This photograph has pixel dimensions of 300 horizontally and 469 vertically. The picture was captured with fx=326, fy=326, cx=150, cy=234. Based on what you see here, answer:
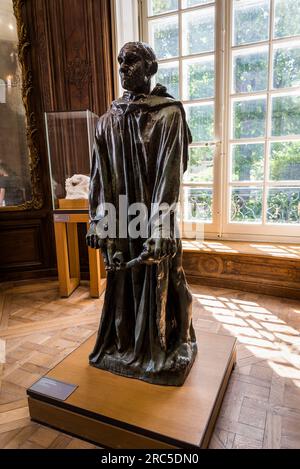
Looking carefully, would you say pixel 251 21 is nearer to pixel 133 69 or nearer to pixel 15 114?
→ pixel 133 69

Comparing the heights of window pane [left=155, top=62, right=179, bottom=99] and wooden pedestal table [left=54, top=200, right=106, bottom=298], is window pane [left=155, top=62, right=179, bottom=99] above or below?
above

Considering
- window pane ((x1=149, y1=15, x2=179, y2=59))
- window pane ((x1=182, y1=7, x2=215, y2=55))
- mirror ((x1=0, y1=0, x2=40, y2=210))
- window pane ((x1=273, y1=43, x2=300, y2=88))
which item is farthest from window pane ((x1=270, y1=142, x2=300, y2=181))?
mirror ((x1=0, y1=0, x2=40, y2=210))

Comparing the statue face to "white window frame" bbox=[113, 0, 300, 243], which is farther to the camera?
"white window frame" bbox=[113, 0, 300, 243]

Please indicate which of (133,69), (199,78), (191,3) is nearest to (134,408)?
(133,69)

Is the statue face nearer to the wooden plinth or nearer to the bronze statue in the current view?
the bronze statue

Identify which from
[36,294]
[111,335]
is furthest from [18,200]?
[111,335]

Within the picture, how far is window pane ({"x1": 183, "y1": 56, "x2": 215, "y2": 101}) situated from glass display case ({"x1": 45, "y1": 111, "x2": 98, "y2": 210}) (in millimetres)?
932

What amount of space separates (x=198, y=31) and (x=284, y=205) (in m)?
1.78

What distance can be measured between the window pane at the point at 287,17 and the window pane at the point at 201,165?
3.68ft

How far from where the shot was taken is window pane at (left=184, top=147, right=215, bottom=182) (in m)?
3.13

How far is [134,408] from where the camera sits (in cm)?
127

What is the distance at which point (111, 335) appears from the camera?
155cm
